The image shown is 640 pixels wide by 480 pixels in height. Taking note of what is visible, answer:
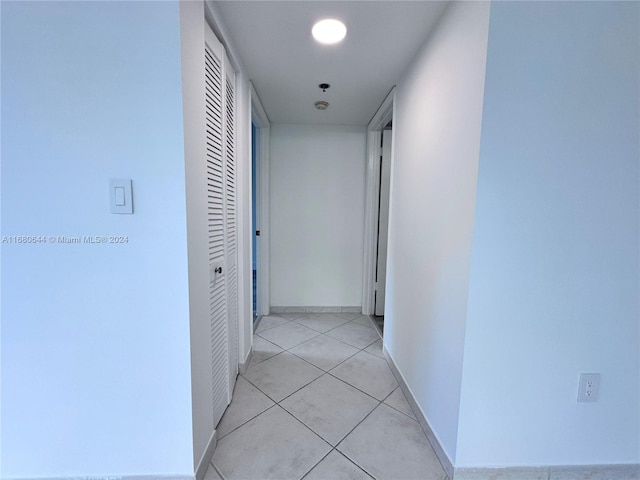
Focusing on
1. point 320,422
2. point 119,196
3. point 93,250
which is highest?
point 119,196

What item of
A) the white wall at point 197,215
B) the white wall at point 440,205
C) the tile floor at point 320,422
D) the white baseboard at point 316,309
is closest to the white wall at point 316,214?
the white baseboard at point 316,309

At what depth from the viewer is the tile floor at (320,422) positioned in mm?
1213

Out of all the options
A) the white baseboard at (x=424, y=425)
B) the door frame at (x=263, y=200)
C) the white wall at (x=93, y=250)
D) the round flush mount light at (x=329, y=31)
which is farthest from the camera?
the door frame at (x=263, y=200)

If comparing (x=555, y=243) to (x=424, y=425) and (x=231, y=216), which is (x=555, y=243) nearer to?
(x=424, y=425)

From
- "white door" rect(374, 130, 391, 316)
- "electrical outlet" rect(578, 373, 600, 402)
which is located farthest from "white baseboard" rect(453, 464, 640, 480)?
"white door" rect(374, 130, 391, 316)

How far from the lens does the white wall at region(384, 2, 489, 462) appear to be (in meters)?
1.08

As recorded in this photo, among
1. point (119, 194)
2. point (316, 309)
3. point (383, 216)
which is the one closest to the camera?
point (119, 194)

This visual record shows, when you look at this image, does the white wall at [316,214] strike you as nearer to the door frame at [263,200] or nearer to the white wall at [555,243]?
the door frame at [263,200]

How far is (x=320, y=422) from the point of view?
150 cm

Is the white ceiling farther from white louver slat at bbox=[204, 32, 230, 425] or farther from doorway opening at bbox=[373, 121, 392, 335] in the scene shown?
doorway opening at bbox=[373, 121, 392, 335]

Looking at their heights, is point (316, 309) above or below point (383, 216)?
below

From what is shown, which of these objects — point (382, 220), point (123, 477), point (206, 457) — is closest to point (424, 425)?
point (206, 457)

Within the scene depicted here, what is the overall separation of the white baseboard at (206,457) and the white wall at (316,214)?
1925 mm

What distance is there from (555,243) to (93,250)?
6.13 feet
